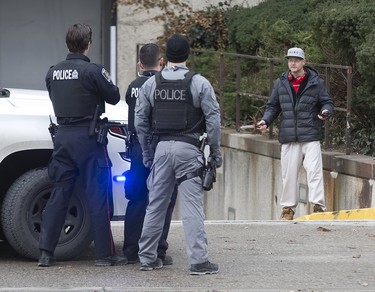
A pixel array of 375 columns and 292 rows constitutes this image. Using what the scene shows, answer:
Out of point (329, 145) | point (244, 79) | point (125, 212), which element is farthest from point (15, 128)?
point (244, 79)

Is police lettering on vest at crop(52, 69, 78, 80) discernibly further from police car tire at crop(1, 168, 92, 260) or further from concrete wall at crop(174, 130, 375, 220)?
concrete wall at crop(174, 130, 375, 220)

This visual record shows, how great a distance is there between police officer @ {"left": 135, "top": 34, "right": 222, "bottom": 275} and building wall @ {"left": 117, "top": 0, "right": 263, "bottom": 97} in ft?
36.2

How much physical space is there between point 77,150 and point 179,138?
736 mm

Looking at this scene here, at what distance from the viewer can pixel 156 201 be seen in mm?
7441

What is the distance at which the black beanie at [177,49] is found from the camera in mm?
7395

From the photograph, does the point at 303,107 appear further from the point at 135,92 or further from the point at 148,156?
the point at 148,156

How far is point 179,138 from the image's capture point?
7371 mm

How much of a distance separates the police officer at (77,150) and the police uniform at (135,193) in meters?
0.16

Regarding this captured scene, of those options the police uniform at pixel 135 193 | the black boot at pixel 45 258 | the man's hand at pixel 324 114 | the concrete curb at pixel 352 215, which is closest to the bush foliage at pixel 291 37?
the man's hand at pixel 324 114

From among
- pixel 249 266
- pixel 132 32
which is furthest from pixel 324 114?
pixel 132 32

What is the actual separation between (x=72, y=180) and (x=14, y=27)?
461 inches

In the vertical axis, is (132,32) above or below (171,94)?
above

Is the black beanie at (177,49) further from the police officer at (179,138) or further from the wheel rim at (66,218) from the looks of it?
the wheel rim at (66,218)

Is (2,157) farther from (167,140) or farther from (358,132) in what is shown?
(358,132)
